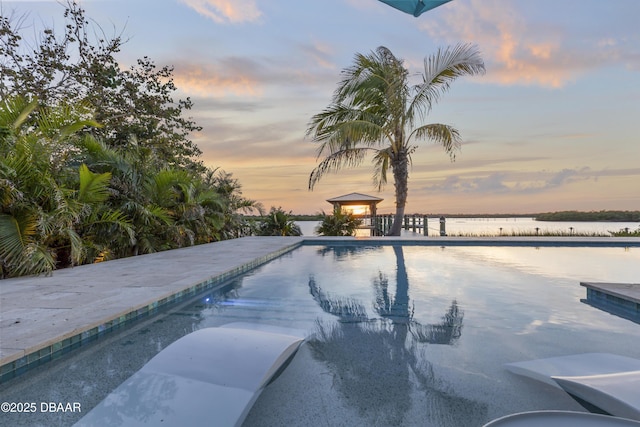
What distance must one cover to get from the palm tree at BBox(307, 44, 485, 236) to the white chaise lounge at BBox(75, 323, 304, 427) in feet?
28.4

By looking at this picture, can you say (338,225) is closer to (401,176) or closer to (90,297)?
(401,176)

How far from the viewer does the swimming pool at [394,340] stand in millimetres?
2037

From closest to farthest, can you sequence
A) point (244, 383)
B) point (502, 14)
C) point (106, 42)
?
point (244, 383) < point (502, 14) < point (106, 42)

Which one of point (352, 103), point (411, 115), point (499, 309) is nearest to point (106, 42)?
point (352, 103)

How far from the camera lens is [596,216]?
86.2 ft

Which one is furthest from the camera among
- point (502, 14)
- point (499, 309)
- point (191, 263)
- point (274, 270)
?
point (502, 14)

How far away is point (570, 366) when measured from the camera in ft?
7.93

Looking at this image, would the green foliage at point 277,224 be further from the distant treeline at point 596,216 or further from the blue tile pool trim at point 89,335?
the distant treeline at point 596,216

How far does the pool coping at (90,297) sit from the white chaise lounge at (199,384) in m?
0.75

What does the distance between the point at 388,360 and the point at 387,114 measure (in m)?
9.93

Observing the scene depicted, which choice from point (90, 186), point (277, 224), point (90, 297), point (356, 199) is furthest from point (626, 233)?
point (90, 186)

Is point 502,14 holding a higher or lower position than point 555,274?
higher

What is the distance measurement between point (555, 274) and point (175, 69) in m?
12.4

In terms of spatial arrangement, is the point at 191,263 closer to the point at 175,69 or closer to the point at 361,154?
the point at 361,154
